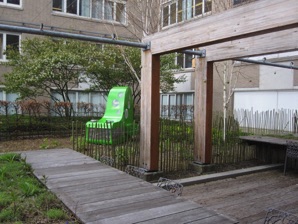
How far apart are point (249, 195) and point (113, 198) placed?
3995 millimetres

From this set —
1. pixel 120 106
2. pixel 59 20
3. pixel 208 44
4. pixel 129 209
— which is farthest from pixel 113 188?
pixel 59 20

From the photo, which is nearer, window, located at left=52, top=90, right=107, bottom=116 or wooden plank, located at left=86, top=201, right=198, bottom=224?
wooden plank, located at left=86, top=201, right=198, bottom=224

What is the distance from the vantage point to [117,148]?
8.19 metres

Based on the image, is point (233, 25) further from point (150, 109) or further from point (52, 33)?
point (52, 33)

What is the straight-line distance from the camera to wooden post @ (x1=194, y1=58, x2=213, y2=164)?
7.71m

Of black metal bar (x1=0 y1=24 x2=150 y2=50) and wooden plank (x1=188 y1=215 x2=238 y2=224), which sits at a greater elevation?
black metal bar (x1=0 y1=24 x2=150 y2=50)

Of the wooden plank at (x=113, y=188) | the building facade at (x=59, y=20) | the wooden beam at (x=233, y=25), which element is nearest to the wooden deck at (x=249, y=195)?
the wooden plank at (x=113, y=188)

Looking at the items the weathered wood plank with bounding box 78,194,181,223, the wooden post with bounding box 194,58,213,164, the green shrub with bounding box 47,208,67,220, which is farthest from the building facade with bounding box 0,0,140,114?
the green shrub with bounding box 47,208,67,220

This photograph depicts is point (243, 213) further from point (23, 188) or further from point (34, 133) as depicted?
point (34, 133)

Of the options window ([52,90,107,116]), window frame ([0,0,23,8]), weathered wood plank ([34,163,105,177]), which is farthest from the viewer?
window ([52,90,107,116])

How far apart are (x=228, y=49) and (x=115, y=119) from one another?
5.92 m

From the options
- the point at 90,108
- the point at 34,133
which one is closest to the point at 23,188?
the point at 34,133

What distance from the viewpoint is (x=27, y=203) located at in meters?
3.41

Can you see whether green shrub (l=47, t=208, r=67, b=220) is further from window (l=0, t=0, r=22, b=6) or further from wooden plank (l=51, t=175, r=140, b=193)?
window (l=0, t=0, r=22, b=6)
